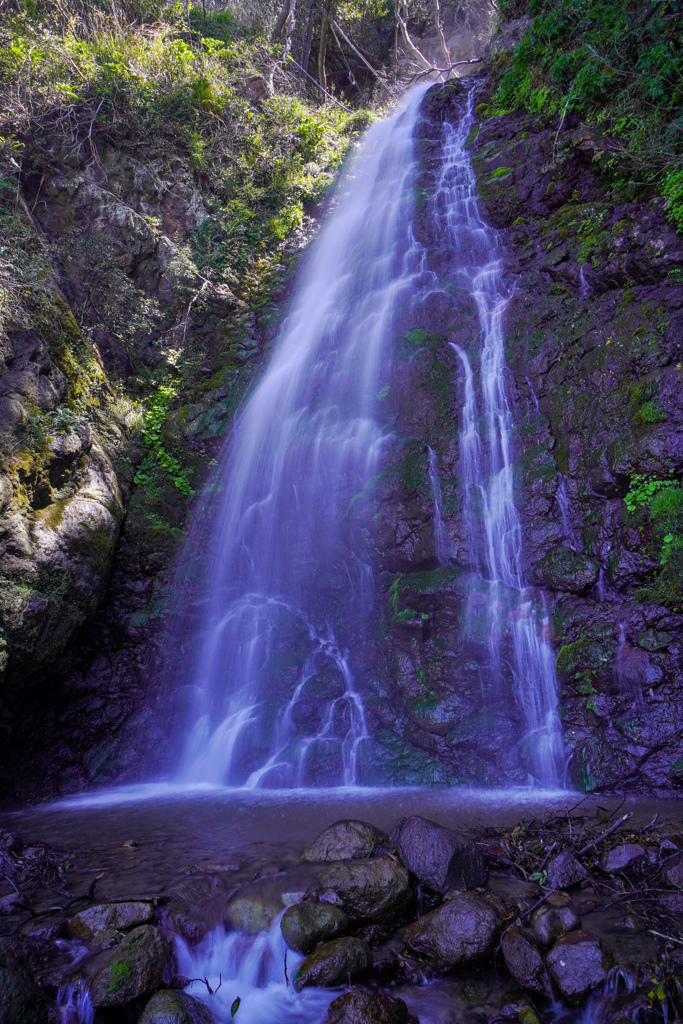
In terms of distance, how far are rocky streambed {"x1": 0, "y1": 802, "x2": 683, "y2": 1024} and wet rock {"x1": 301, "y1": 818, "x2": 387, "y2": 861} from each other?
0.02m

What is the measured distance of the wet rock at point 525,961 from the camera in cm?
335

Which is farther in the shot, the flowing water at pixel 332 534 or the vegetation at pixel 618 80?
the vegetation at pixel 618 80

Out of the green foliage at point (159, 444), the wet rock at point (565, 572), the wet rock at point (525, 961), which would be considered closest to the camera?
the wet rock at point (525, 961)

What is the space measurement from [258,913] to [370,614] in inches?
198

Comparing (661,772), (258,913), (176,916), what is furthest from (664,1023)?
(661,772)

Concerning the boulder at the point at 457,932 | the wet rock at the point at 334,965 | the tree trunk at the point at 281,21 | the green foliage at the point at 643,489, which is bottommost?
the green foliage at the point at 643,489

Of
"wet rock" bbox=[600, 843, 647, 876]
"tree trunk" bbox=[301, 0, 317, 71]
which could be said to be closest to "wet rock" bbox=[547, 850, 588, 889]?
"wet rock" bbox=[600, 843, 647, 876]

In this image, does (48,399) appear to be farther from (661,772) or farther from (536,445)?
(661,772)

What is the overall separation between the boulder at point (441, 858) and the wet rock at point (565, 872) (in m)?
0.52

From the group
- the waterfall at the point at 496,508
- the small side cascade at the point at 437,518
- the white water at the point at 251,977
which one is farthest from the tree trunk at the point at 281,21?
the white water at the point at 251,977

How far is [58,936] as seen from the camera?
12.5 feet

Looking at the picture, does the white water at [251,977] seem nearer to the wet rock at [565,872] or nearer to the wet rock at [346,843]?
the wet rock at [346,843]

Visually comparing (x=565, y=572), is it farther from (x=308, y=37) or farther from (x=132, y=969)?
(x=308, y=37)

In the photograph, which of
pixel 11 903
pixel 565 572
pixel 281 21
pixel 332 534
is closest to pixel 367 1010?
pixel 11 903
